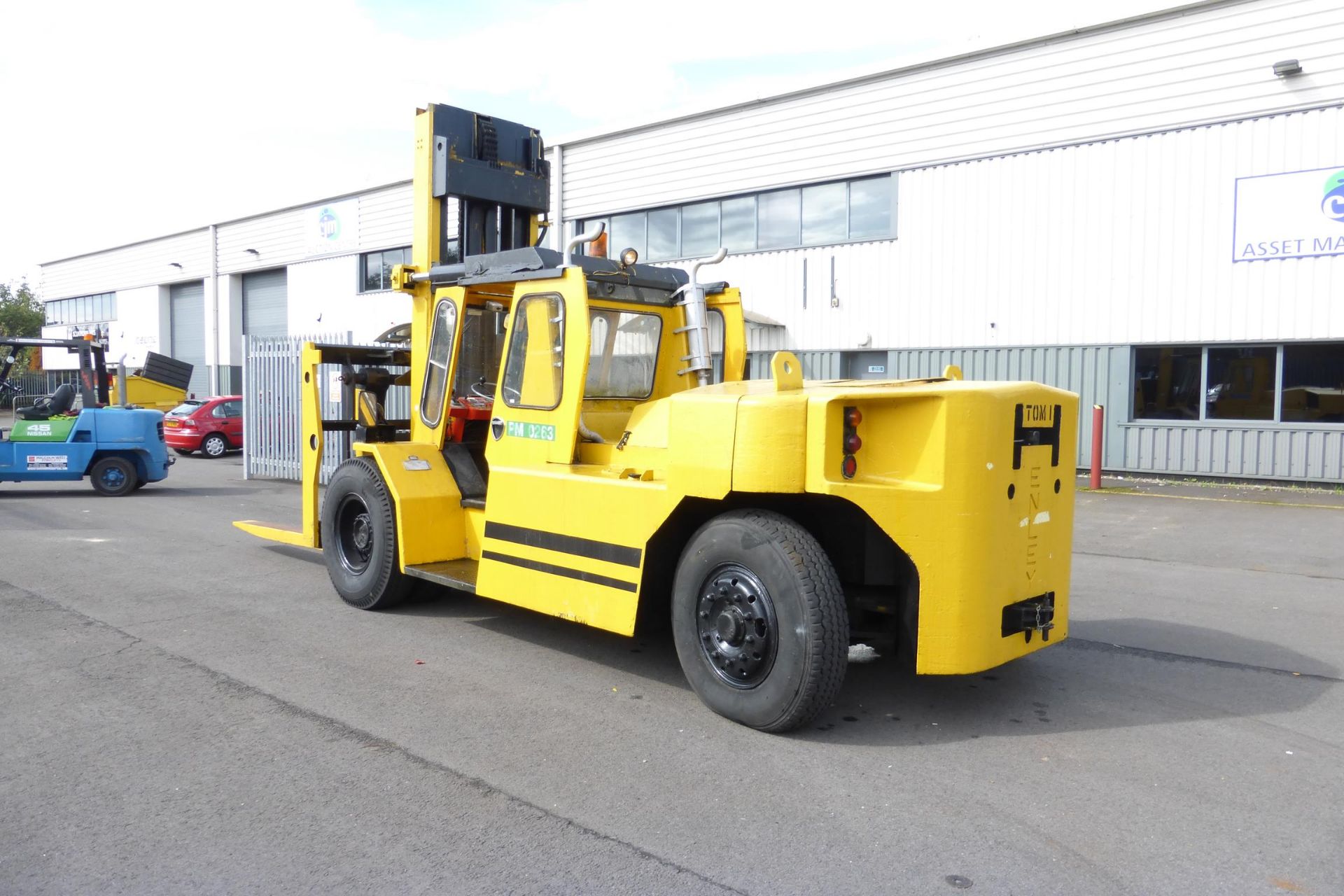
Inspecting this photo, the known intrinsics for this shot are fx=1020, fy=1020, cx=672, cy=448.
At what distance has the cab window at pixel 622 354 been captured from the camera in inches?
259

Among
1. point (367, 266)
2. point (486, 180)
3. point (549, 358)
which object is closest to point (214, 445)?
point (367, 266)

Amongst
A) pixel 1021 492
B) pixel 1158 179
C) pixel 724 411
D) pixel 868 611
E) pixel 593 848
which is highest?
pixel 1158 179

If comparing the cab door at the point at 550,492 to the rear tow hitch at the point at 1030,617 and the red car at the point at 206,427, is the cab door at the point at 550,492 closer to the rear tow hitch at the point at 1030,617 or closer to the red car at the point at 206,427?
the rear tow hitch at the point at 1030,617

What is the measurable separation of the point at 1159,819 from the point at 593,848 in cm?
219

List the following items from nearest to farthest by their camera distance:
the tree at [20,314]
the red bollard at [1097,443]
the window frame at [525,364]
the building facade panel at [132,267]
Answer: the window frame at [525,364], the red bollard at [1097,443], the building facade panel at [132,267], the tree at [20,314]

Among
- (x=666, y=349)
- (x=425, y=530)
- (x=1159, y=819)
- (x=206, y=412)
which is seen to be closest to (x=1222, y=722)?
(x=1159, y=819)

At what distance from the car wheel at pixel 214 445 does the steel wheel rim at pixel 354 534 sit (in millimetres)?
16949

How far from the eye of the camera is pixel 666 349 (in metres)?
7.01

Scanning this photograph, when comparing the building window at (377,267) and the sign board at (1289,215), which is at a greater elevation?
the building window at (377,267)

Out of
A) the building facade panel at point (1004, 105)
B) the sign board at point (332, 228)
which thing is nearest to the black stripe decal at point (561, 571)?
the building facade panel at point (1004, 105)

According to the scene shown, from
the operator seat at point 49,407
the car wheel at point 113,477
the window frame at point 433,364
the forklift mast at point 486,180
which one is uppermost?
the forklift mast at point 486,180

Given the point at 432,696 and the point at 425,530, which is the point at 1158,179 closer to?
the point at 425,530

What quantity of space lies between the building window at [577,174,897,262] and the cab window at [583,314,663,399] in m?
11.8

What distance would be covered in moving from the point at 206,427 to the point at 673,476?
2041 cm
